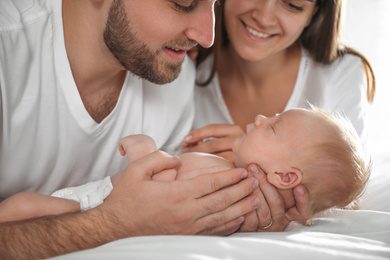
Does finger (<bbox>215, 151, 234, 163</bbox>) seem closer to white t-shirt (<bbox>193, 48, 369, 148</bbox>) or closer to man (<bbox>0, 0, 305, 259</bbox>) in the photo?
man (<bbox>0, 0, 305, 259</bbox>)

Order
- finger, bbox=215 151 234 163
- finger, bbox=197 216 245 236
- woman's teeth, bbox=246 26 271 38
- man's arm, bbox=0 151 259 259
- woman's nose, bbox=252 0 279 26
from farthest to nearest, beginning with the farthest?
1. woman's teeth, bbox=246 26 271 38
2. woman's nose, bbox=252 0 279 26
3. finger, bbox=215 151 234 163
4. finger, bbox=197 216 245 236
5. man's arm, bbox=0 151 259 259

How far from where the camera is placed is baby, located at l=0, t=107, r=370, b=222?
178cm

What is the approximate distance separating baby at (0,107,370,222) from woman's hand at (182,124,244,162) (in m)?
0.37

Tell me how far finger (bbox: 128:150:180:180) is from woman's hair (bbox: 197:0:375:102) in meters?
1.23

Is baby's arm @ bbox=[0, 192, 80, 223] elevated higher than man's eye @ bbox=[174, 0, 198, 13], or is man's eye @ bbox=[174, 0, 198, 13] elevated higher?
man's eye @ bbox=[174, 0, 198, 13]

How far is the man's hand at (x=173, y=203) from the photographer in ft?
5.51

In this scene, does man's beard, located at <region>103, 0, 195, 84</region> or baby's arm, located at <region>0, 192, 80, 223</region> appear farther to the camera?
man's beard, located at <region>103, 0, 195, 84</region>

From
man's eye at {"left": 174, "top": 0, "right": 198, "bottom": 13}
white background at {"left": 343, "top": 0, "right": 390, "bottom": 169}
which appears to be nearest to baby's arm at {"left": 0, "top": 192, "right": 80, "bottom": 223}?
man's eye at {"left": 174, "top": 0, "right": 198, "bottom": 13}

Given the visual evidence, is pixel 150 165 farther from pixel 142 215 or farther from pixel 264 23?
pixel 264 23

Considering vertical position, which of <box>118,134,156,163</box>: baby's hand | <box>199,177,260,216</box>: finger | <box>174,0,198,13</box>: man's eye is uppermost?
<box>174,0,198,13</box>: man's eye

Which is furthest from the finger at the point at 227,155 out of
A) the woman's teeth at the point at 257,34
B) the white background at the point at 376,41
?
the white background at the point at 376,41

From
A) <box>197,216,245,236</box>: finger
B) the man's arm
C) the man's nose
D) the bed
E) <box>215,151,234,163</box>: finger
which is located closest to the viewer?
the bed

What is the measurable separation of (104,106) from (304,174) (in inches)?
39.7

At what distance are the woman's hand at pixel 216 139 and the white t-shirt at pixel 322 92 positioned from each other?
470mm
